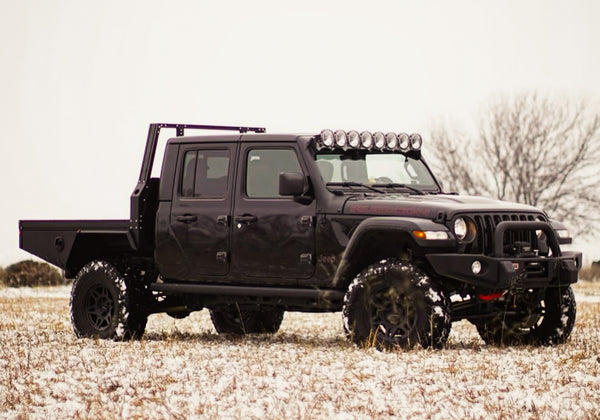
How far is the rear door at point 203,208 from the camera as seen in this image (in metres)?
12.9

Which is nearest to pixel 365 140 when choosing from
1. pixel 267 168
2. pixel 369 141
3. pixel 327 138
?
pixel 369 141

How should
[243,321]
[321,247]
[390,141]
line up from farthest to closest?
[243,321], [390,141], [321,247]

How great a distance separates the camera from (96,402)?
891 centimetres

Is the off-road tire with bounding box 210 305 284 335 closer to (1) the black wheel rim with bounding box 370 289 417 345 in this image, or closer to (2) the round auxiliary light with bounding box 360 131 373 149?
(2) the round auxiliary light with bounding box 360 131 373 149

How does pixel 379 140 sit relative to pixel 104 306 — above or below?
above

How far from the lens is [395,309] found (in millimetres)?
11516

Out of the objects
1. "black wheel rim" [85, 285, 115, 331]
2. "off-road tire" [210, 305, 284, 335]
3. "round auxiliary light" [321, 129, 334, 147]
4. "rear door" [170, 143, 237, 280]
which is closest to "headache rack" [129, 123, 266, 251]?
"rear door" [170, 143, 237, 280]

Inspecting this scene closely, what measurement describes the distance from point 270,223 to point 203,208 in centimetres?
96

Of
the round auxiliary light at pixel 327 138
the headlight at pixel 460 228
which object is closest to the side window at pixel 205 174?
the round auxiliary light at pixel 327 138

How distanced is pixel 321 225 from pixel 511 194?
41.5m

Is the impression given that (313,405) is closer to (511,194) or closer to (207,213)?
(207,213)

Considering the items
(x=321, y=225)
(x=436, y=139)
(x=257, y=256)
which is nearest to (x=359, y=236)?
(x=321, y=225)

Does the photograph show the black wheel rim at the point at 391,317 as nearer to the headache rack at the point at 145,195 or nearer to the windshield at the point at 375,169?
the windshield at the point at 375,169

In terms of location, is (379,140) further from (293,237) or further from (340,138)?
(293,237)
